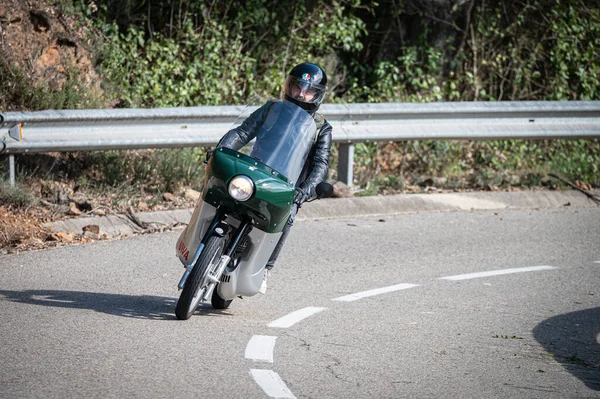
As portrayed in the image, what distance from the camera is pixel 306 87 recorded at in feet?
22.7

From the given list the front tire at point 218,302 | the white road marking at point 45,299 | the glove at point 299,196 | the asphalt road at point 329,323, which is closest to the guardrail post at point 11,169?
the asphalt road at point 329,323

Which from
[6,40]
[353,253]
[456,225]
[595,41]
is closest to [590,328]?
[353,253]

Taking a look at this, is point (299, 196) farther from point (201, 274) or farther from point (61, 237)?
point (61, 237)

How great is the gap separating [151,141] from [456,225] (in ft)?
10.7

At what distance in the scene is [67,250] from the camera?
8609 millimetres

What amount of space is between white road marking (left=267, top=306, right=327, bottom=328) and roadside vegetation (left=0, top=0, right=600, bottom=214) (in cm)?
366

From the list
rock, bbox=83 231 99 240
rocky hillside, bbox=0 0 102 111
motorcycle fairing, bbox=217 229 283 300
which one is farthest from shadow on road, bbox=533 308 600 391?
rocky hillside, bbox=0 0 102 111

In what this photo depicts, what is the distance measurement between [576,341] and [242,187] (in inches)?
94.2

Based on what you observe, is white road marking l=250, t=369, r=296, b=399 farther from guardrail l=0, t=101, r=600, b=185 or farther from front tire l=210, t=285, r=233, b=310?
guardrail l=0, t=101, r=600, b=185

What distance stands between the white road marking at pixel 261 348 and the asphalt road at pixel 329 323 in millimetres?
20

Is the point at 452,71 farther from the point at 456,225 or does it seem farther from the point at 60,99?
the point at 60,99

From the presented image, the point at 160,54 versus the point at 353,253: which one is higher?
the point at 160,54

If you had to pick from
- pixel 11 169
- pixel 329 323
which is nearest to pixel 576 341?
pixel 329 323

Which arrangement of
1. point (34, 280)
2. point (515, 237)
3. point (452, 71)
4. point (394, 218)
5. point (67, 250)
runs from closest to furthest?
point (34, 280) → point (67, 250) → point (515, 237) → point (394, 218) → point (452, 71)
